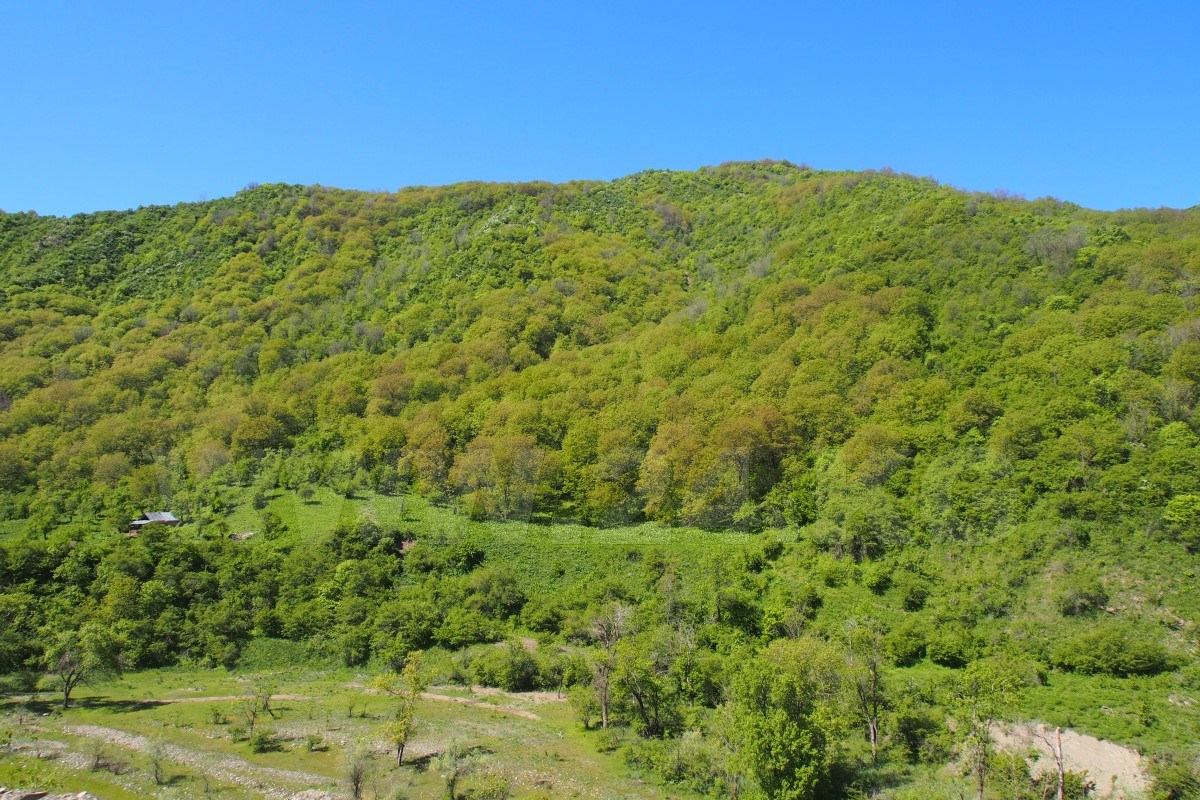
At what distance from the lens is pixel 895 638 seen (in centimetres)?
3694

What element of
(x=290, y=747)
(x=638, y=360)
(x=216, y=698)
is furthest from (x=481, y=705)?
(x=638, y=360)

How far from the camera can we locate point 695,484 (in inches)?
2119

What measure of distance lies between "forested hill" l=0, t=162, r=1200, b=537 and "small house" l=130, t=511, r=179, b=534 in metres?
1.39

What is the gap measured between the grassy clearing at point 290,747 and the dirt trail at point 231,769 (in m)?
0.06

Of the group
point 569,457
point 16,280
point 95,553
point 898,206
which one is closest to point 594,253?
point 898,206

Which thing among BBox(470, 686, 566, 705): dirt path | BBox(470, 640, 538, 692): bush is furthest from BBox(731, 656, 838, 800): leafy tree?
BBox(470, 640, 538, 692): bush

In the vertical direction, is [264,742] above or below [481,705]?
above

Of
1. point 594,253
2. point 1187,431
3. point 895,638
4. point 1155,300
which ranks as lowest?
point 895,638

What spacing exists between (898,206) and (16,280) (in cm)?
Result: 11969

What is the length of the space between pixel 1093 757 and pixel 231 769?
112ft

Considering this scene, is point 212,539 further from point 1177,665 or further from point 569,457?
point 1177,665

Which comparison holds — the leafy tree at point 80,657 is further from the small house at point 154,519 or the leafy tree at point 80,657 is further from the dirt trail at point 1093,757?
the dirt trail at point 1093,757

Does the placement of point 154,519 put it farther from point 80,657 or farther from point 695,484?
point 695,484

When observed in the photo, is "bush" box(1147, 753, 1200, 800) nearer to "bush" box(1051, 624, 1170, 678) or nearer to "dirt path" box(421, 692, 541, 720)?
"bush" box(1051, 624, 1170, 678)
